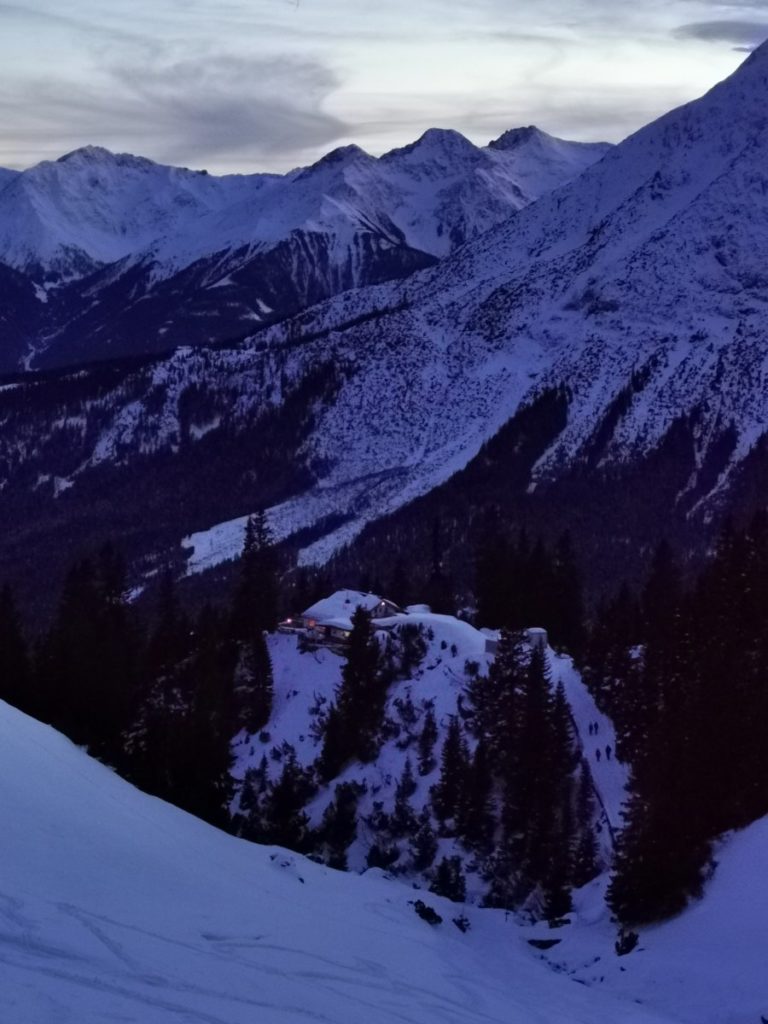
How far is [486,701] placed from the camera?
5600 cm

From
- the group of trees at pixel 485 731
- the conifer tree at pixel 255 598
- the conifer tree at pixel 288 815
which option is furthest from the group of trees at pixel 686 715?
the conifer tree at pixel 255 598

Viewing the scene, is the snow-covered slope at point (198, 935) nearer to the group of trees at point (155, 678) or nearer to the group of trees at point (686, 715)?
the group of trees at point (686, 715)

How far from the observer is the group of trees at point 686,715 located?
36.2 m

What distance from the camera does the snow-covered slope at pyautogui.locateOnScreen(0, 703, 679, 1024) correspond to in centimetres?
1723

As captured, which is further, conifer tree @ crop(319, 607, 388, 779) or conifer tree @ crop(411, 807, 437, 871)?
conifer tree @ crop(319, 607, 388, 779)

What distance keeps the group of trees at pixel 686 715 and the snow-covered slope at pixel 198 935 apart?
18.8ft

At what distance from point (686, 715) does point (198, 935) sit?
25887mm

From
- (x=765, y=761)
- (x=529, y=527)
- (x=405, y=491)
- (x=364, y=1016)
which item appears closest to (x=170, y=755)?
(x=765, y=761)

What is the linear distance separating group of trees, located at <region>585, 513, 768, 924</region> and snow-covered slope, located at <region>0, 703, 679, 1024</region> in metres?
5.73

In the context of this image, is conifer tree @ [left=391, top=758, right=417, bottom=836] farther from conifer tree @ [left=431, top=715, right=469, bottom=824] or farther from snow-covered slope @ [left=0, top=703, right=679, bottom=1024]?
snow-covered slope @ [left=0, top=703, right=679, bottom=1024]

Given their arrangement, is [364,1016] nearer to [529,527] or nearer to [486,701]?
[486,701]

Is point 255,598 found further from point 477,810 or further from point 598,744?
point 477,810

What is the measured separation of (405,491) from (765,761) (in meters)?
142

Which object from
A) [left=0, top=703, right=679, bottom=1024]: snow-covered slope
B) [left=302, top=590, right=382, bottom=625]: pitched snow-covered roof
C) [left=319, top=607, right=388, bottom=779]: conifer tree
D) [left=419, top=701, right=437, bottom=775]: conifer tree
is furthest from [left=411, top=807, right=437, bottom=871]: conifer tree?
[left=302, top=590, right=382, bottom=625]: pitched snow-covered roof
